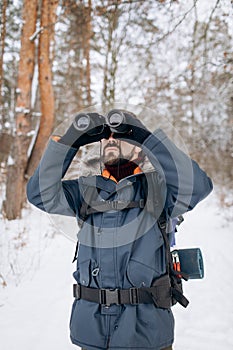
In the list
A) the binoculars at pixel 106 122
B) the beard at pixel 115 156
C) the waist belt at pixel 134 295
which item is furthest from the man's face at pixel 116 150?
the waist belt at pixel 134 295

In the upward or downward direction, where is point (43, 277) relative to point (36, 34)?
downward

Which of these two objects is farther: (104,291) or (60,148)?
(60,148)

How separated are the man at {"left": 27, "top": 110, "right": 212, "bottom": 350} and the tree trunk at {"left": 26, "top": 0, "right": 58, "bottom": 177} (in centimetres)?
716

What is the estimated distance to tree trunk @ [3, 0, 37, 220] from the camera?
326 inches

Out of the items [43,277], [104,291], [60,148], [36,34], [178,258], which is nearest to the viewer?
[104,291]

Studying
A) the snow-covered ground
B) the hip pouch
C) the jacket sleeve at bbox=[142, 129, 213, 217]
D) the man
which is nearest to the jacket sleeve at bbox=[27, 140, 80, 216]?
the man

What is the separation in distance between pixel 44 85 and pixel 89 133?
7589mm

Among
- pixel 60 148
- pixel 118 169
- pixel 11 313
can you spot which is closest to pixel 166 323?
pixel 118 169

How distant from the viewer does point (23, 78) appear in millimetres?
8359

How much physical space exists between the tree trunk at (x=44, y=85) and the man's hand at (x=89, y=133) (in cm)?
715

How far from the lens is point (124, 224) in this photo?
1.75 meters

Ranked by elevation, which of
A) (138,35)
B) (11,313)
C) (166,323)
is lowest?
(11,313)

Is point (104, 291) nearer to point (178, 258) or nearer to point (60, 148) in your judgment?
point (178, 258)

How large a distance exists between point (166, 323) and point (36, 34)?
7.84m
